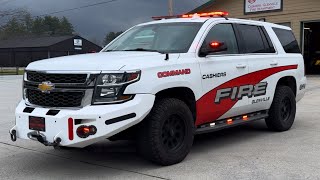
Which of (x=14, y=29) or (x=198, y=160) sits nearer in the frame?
(x=198, y=160)

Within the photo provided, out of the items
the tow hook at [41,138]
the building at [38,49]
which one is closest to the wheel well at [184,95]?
the tow hook at [41,138]

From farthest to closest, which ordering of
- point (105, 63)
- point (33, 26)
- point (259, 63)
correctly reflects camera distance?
point (33, 26) → point (259, 63) → point (105, 63)

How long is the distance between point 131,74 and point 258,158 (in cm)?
219

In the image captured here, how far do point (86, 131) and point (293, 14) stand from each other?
19563 millimetres

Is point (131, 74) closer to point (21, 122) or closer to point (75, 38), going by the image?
point (21, 122)

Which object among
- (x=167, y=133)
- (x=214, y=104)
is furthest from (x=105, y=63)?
(x=214, y=104)

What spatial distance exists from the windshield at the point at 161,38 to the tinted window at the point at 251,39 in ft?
3.25

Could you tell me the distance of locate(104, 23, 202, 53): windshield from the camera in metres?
6.30

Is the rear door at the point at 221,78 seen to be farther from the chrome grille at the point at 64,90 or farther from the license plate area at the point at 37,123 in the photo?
the license plate area at the point at 37,123

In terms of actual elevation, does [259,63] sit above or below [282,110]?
above

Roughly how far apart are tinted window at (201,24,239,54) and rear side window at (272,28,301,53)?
1.53 meters

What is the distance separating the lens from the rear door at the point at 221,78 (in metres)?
6.22

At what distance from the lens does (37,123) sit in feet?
17.3

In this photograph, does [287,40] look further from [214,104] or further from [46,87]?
[46,87]
